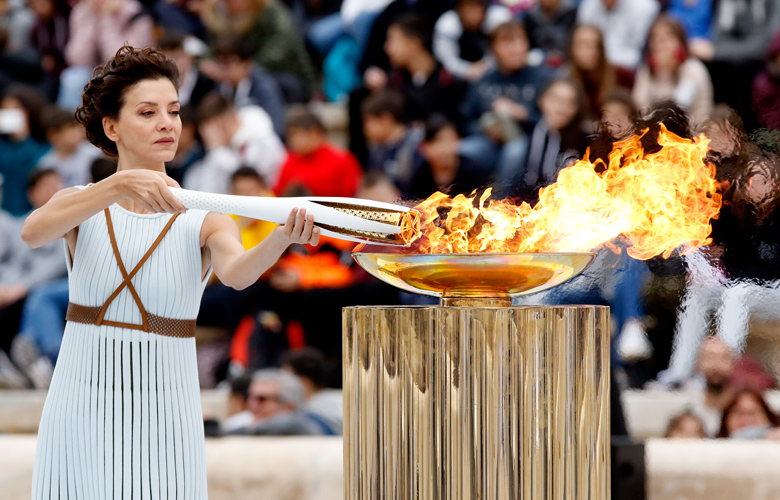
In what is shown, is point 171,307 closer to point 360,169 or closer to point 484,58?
point 360,169

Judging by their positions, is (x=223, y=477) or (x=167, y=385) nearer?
(x=167, y=385)

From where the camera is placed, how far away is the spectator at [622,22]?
4.83 meters

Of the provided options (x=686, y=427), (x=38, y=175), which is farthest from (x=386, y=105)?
(x=686, y=427)

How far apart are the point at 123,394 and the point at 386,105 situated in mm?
3284

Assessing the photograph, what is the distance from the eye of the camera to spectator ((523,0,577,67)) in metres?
4.91

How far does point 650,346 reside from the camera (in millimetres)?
3225

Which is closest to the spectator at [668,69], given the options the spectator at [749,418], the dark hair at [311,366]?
the spectator at [749,418]

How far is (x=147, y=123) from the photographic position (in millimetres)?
1813

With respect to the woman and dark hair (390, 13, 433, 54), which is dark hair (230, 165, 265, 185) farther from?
the woman

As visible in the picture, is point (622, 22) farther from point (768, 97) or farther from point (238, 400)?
point (238, 400)

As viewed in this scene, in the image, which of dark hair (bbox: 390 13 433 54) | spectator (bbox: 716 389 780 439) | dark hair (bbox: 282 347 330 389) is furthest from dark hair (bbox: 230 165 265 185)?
spectator (bbox: 716 389 780 439)

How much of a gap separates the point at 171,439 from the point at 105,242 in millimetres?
412

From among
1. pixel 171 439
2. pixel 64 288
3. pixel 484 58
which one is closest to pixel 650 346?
pixel 171 439

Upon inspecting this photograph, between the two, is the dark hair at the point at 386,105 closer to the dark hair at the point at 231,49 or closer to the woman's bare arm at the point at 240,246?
the dark hair at the point at 231,49
